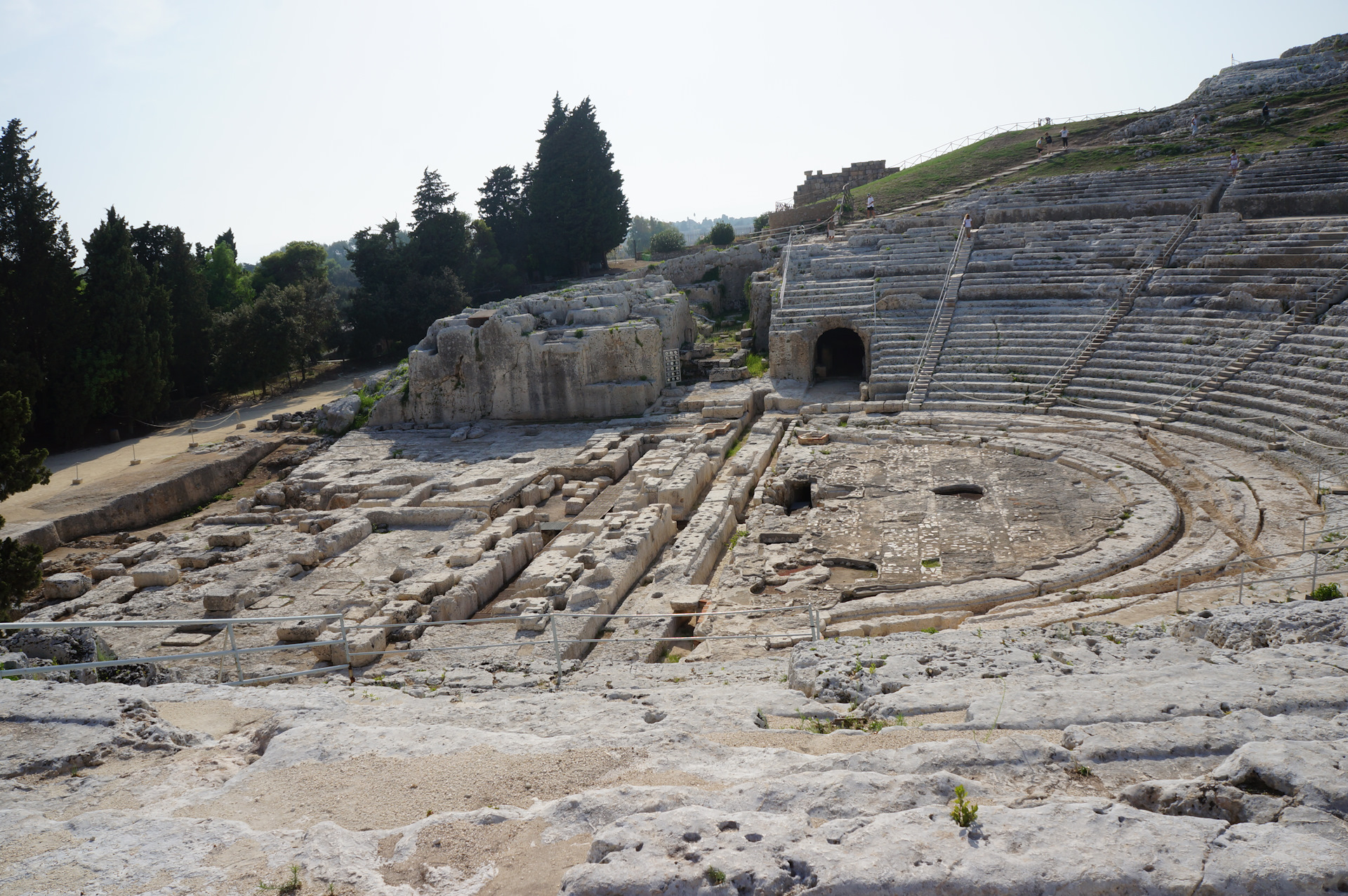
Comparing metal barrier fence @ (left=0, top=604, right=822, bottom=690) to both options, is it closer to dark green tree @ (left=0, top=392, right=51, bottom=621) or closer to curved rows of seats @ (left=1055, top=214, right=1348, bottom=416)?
dark green tree @ (left=0, top=392, right=51, bottom=621)

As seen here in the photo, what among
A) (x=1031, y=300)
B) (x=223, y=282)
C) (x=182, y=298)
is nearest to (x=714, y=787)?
(x=1031, y=300)

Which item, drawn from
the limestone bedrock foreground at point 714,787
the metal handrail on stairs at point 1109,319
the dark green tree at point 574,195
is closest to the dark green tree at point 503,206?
the dark green tree at point 574,195

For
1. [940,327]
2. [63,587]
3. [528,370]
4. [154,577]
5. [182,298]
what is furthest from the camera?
[182,298]

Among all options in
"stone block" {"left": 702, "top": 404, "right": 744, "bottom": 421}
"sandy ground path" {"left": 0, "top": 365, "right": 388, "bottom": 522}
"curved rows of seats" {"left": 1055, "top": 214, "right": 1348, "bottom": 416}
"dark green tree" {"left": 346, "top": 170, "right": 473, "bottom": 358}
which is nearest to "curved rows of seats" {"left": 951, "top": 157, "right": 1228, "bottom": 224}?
"curved rows of seats" {"left": 1055, "top": 214, "right": 1348, "bottom": 416}

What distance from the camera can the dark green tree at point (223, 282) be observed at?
113ft

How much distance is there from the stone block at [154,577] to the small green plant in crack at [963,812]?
12832mm

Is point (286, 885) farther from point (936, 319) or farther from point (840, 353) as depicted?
point (840, 353)

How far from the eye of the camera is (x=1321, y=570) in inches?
367

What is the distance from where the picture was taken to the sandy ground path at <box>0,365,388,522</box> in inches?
683

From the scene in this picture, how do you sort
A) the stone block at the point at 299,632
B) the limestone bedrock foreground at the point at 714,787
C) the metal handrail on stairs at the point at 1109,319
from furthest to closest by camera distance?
the metal handrail on stairs at the point at 1109,319 < the stone block at the point at 299,632 < the limestone bedrock foreground at the point at 714,787

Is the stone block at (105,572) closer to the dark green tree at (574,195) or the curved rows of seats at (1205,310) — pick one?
the curved rows of seats at (1205,310)

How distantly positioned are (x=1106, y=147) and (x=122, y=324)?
31.4 meters

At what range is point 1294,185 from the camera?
914 inches

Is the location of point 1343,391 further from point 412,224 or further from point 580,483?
point 412,224
